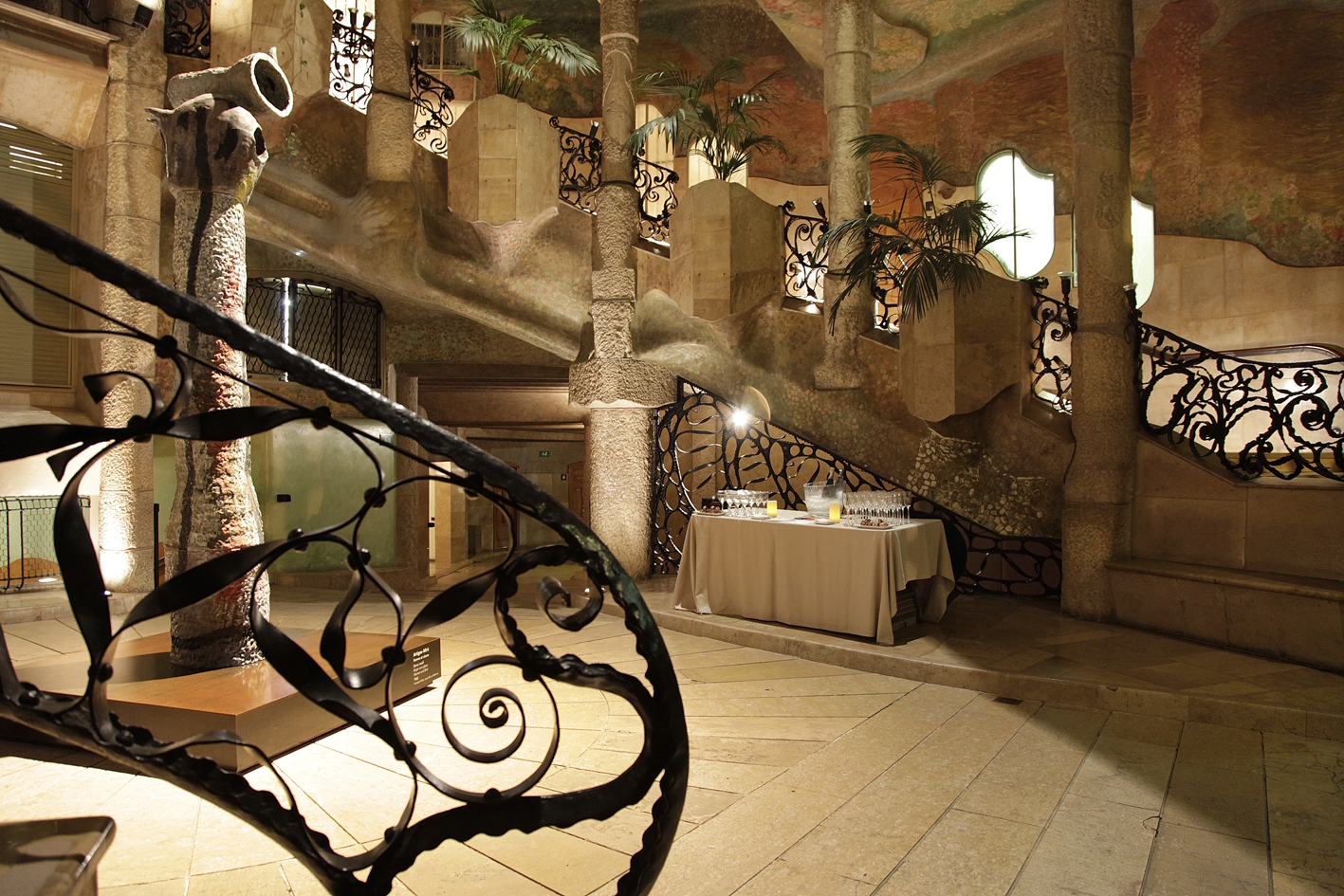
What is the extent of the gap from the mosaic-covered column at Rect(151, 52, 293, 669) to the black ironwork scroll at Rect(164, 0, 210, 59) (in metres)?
3.73

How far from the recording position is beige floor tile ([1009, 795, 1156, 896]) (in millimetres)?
2238

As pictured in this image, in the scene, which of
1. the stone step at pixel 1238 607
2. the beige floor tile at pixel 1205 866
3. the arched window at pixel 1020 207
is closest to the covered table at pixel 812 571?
the stone step at pixel 1238 607

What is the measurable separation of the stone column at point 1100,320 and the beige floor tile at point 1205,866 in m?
3.03

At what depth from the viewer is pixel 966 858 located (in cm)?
239

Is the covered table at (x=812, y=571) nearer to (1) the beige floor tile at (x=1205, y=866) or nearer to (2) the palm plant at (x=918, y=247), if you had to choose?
(2) the palm plant at (x=918, y=247)

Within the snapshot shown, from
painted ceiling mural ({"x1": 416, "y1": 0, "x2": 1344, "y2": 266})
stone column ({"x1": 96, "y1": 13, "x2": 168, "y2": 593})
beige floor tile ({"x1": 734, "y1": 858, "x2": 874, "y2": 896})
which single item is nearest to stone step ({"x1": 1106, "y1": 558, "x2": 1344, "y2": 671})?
beige floor tile ({"x1": 734, "y1": 858, "x2": 874, "y2": 896})

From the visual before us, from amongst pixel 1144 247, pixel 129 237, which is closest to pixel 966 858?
pixel 129 237

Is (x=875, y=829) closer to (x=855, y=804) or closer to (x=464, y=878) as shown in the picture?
(x=855, y=804)

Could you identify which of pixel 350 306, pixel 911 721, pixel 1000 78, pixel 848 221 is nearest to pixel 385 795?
pixel 911 721

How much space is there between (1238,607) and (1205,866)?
2.77 m

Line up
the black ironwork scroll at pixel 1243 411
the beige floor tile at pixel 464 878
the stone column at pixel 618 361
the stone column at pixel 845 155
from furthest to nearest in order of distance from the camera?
the stone column at pixel 618 361, the stone column at pixel 845 155, the black ironwork scroll at pixel 1243 411, the beige floor tile at pixel 464 878

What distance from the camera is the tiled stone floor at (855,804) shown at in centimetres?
229

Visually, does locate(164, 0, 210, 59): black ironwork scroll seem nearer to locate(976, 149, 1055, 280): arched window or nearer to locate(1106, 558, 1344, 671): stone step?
locate(1106, 558, 1344, 671): stone step

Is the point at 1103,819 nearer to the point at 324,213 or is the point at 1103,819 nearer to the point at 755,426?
the point at 755,426
